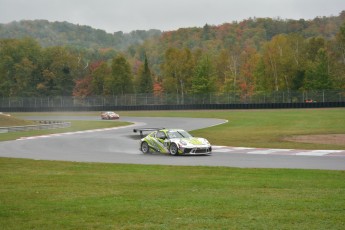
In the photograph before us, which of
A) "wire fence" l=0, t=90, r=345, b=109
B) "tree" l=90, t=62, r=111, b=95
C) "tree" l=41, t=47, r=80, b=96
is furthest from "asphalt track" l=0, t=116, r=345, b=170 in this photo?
"tree" l=41, t=47, r=80, b=96

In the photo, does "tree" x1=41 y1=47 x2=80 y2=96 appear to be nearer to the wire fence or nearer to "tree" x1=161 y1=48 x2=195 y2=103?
"tree" x1=161 y1=48 x2=195 y2=103

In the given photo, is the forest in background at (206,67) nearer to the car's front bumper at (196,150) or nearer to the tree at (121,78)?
the tree at (121,78)

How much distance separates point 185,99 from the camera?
291 ft

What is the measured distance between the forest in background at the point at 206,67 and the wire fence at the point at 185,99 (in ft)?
24.4

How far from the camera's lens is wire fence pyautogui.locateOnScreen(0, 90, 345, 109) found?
77.4 m

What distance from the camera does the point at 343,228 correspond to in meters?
7.85

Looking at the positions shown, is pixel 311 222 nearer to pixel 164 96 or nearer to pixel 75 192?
pixel 75 192

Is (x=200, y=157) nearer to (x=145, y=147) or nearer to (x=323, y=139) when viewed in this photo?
(x=145, y=147)

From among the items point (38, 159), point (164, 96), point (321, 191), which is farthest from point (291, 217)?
point (164, 96)

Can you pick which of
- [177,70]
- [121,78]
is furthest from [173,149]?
[177,70]

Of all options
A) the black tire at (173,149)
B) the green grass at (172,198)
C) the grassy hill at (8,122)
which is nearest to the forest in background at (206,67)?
the grassy hill at (8,122)

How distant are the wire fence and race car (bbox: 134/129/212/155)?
52667mm

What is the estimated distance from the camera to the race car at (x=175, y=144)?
24016 millimetres

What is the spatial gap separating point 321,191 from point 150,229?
4956mm
